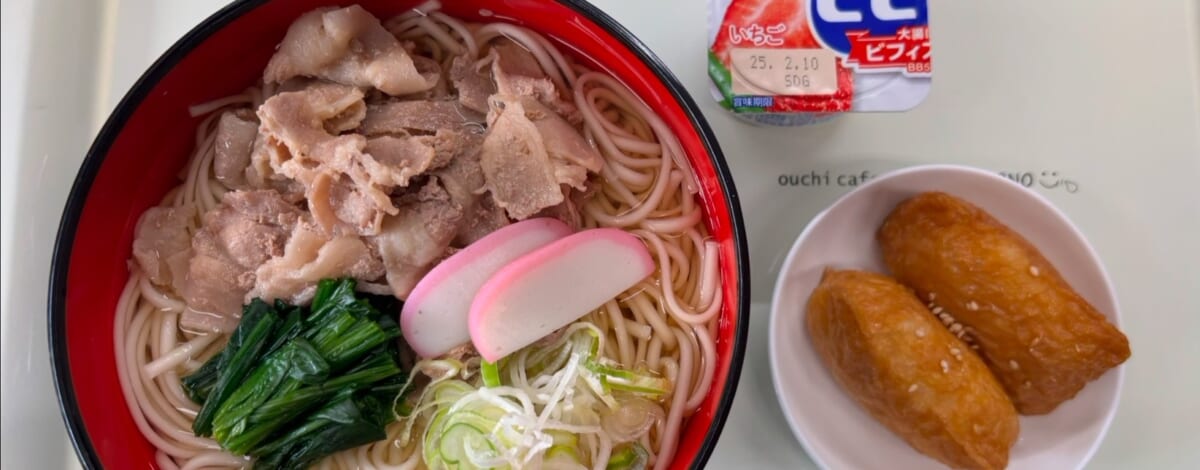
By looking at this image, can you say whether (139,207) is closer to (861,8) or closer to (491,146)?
(491,146)

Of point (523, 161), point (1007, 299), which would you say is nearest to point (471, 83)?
point (523, 161)

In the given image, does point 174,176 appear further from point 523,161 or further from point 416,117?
Result: point 523,161

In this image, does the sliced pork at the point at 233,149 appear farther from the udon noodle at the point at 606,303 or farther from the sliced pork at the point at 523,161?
the sliced pork at the point at 523,161

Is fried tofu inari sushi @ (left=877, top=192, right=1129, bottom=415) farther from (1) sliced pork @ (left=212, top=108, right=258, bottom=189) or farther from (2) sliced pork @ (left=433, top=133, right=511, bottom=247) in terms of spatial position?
(1) sliced pork @ (left=212, top=108, right=258, bottom=189)

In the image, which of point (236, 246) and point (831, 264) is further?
point (831, 264)

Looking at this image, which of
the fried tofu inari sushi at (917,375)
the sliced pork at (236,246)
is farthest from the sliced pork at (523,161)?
the fried tofu inari sushi at (917,375)

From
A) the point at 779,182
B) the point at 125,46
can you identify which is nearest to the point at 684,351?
the point at 779,182

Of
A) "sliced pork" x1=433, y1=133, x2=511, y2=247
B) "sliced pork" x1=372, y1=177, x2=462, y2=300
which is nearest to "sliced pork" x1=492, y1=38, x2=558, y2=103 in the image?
"sliced pork" x1=433, y1=133, x2=511, y2=247

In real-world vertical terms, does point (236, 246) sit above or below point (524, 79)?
below

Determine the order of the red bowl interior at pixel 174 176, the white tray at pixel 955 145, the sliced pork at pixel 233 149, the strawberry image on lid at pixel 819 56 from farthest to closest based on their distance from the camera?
the white tray at pixel 955 145
the sliced pork at pixel 233 149
the strawberry image on lid at pixel 819 56
the red bowl interior at pixel 174 176
